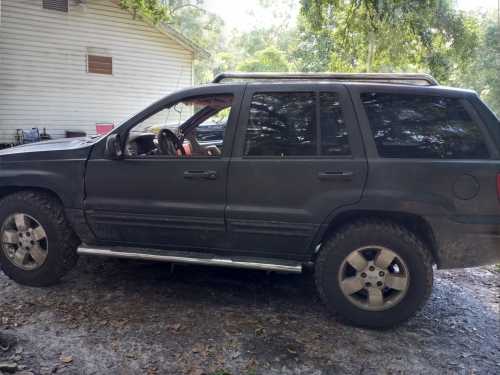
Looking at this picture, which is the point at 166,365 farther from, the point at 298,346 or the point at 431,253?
the point at 431,253

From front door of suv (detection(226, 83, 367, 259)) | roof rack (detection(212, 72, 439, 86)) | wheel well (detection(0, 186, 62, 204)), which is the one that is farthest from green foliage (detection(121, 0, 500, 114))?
wheel well (detection(0, 186, 62, 204))

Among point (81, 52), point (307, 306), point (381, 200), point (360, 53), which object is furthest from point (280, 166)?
point (81, 52)

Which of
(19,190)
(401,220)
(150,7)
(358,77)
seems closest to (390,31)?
(150,7)

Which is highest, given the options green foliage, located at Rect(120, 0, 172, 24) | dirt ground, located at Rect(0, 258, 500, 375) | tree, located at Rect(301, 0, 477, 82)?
green foliage, located at Rect(120, 0, 172, 24)

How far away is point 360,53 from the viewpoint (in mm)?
11648

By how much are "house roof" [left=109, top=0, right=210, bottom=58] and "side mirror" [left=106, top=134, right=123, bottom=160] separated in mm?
10275

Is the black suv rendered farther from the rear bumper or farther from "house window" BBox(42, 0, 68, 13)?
"house window" BBox(42, 0, 68, 13)

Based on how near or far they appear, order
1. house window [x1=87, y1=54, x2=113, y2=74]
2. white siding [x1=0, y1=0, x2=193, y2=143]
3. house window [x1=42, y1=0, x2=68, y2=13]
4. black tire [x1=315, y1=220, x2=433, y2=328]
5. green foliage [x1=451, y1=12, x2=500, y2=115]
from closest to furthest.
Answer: black tire [x1=315, y1=220, x2=433, y2=328], white siding [x1=0, y1=0, x2=193, y2=143], house window [x1=42, y1=0, x2=68, y2=13], house window [x1=87, y1=54, x2=113, y2=74], green foliage [x1=451, y1=12, x2=500, y2=115]

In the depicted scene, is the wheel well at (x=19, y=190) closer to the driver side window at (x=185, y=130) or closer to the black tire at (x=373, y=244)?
the driver side window at (x=185, y=130)

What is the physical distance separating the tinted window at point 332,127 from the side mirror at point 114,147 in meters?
1.71

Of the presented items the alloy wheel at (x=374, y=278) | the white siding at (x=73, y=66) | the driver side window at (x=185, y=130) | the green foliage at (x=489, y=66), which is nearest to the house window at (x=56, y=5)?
the white siding at (x=73, y=66)

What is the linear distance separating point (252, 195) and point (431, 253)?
1.50 m

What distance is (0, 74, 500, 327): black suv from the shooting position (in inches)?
121

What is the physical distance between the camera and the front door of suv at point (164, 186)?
11.1ft
